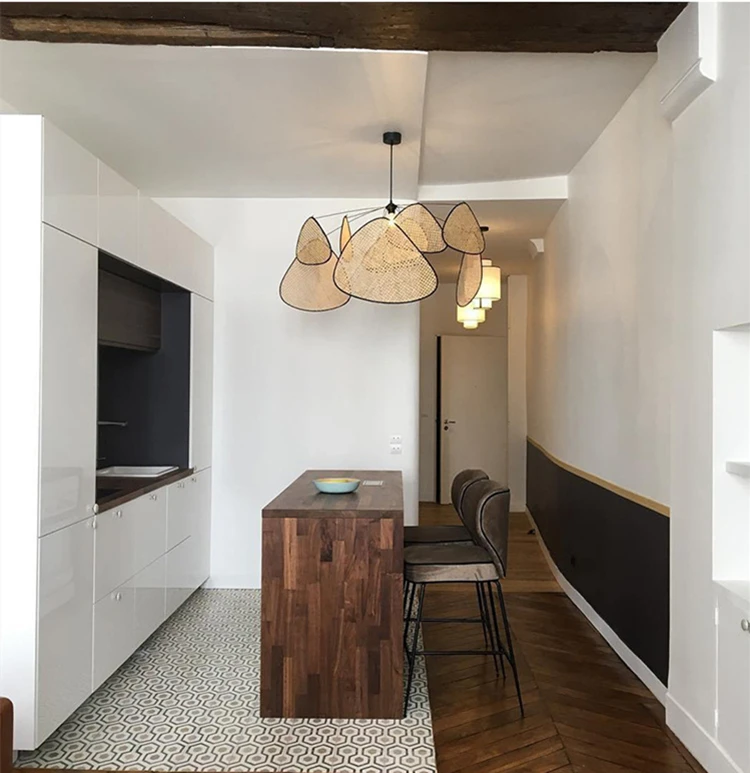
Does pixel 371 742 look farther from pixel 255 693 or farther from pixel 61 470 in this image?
pixel 61 470

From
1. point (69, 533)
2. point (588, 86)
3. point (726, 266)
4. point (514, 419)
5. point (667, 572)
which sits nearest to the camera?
point (726, 266)

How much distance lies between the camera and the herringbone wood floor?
8.35 ft

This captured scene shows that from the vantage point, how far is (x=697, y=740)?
2529mm

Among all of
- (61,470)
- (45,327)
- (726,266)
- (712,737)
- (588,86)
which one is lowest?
(712,737)

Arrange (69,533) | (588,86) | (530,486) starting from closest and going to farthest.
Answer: (69,533)
(588,86)
(530,486)

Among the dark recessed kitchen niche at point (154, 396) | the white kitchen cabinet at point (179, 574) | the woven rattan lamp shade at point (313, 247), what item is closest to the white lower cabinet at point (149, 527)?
the white kitchen cabinet at point (179, 574)

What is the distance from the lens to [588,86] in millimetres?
3348

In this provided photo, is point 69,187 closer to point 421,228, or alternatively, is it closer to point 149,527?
point 421,228

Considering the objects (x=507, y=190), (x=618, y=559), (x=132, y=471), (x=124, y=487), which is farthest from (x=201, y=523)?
(x=507, y=190)

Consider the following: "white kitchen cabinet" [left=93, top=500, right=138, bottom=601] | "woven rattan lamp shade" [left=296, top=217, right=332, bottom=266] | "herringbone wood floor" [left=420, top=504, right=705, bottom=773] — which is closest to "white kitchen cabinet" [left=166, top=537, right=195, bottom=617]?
"white kitchen cabinet" [left=93, top=500, right=138, bottom=601]

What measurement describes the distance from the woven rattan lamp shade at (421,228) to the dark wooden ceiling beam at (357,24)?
81 centimetres

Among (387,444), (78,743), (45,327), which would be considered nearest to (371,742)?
(78,743)

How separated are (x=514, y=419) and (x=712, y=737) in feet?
17.9

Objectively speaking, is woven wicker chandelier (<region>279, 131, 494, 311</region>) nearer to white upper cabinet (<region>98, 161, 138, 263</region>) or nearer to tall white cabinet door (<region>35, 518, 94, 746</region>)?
white upper cabinet (<region>98, 161, 138, 263</region>)
